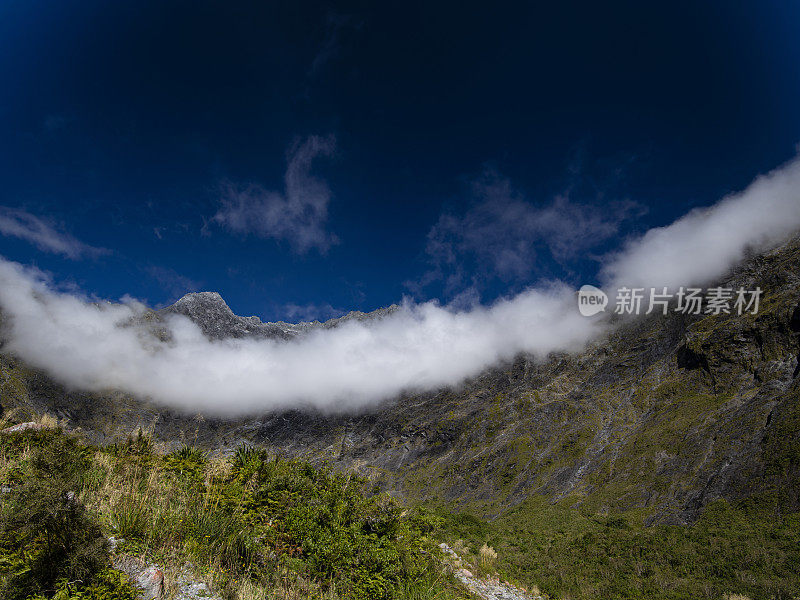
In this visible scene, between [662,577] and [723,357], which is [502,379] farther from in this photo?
[662,577]

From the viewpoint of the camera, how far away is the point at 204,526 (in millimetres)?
5703

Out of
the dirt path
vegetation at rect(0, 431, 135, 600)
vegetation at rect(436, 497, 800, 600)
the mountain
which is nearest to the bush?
vegetation at rect(0, 431, 135, 600)

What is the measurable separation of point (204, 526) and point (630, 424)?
105411 millimetres

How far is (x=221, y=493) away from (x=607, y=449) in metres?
95.2

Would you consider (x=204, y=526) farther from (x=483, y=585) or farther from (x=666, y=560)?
(x=666, y=560)

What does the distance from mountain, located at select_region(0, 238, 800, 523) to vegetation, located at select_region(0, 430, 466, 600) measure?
191cm

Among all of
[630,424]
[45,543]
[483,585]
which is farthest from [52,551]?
[630,424]

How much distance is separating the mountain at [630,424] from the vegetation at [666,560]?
7.19 meters

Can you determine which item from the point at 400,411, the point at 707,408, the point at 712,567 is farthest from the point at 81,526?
the point at 400,411

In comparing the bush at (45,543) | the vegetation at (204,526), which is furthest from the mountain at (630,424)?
the bush at (45,543)

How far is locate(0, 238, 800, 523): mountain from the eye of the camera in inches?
1988

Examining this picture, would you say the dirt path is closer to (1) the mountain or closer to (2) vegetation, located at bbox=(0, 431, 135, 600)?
(1) the mountain

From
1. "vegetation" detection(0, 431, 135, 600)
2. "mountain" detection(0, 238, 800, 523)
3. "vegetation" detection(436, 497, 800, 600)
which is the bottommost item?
"vegetation" detection(436, 497, 800, 600)

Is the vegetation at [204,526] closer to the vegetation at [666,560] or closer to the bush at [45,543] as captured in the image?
the bush at [45,543]
